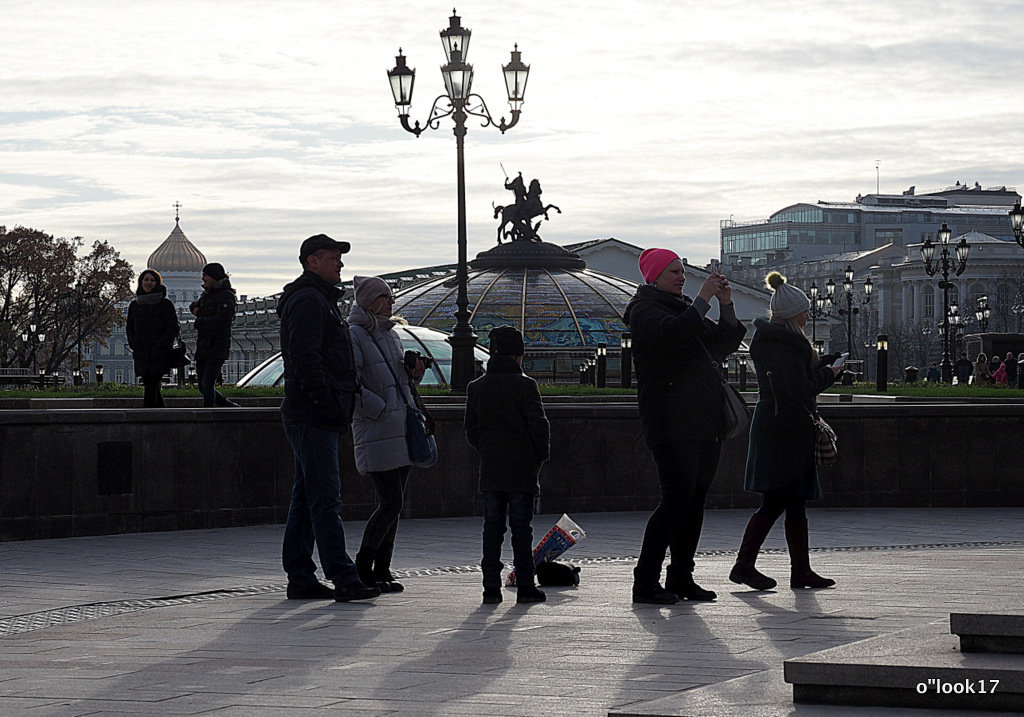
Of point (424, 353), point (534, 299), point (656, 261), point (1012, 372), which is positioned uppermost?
point (534, 299)

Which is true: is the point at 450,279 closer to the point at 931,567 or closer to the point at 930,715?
the point at 931,567

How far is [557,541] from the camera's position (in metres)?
9.44

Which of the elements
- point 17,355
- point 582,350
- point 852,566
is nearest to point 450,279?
point 582,350

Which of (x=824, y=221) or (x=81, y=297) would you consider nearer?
(x=81, y=297)

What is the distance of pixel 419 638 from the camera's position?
7.46 m

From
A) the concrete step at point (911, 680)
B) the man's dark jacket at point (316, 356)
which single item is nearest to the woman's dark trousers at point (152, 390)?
the man's dark jacket at point (316, 356)

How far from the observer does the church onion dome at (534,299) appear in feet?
240

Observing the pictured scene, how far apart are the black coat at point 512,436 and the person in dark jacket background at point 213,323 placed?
553 centimetres

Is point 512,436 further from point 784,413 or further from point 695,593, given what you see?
point 784,413

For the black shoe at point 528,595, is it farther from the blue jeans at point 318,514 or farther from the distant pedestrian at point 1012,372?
the distant pedestrian at point 1012,372

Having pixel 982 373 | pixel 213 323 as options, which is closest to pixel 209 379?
pixel 213 323

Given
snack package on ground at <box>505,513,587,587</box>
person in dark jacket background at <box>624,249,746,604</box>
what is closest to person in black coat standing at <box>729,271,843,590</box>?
person in dark jacket background at <box>624,249,746,604</box>

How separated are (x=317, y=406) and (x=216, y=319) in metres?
5.50

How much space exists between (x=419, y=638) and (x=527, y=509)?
1.56m
